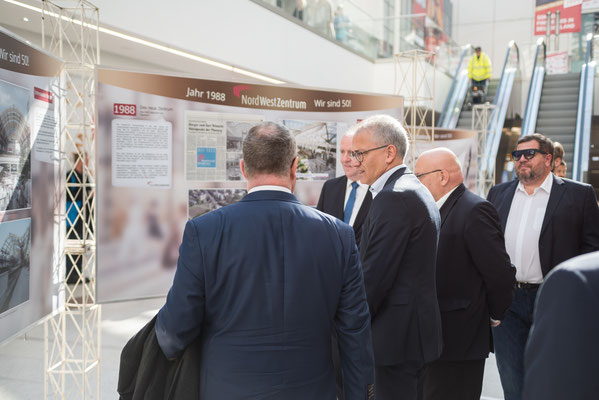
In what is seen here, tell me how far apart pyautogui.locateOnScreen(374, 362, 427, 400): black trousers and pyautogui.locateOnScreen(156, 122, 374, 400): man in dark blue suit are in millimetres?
698

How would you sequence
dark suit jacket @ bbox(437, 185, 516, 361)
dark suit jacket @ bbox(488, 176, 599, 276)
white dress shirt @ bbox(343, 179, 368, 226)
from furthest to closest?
white dress shirt @ bbox(343, 179, 368, 226) → dark suit jacket @ bbox(488, 176, 599, 276) → dark suit jacket @ bbox(437, 185, 516, 361)

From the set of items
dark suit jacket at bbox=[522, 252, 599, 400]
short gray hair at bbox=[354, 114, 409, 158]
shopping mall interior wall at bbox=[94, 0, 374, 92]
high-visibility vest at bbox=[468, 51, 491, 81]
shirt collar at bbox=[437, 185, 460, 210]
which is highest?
high-visibility vest at bbox=[468, 51, 491, 81]

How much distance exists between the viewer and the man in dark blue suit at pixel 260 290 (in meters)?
1.56

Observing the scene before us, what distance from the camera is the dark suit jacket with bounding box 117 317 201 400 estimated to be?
159 cm

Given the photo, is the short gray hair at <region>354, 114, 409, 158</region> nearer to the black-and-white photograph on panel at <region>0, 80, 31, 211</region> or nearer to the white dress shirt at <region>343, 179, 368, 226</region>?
the white dress shirt at <region>343, 179, 368, 226</region>

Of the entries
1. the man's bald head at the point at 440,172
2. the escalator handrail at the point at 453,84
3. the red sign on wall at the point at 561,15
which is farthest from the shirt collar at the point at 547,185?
the red sign on wall at the point at 561,15

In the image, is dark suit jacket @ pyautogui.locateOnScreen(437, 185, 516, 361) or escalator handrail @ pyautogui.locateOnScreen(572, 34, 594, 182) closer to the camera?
dark suit jacket @ pyautogui.locateOnScreen(437, 185, 516, 361)

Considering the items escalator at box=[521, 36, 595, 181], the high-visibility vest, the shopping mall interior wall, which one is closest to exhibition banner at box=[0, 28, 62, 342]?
the shopping mall interior wall

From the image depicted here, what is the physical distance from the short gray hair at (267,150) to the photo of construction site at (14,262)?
4.30 ft

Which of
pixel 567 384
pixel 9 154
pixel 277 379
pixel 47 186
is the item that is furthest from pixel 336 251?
pixel 47 186

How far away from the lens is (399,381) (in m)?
2.28

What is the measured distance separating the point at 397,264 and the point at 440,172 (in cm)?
85

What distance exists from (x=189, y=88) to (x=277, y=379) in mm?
2596

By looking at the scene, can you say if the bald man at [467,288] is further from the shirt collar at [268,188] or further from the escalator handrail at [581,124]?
the escalator handrail at [581,124]
